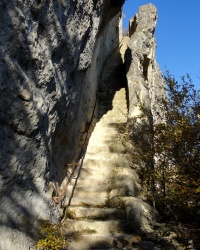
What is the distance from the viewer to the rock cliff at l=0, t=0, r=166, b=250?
3.20m

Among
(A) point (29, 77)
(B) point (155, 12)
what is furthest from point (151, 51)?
(A) point (29, 77)

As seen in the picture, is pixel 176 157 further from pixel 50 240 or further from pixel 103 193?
pixel 50 240

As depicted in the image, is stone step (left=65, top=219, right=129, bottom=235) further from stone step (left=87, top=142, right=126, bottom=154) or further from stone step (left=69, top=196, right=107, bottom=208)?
stone step (left=87, top=142, right=126, bottom=154)

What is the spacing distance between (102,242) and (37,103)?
82.8 inches

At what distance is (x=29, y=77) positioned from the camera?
372cm

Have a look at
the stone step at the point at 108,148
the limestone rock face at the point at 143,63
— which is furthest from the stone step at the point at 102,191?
the limestone rock face at the point at 143,63

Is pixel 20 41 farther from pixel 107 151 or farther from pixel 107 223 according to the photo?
pixel 107 151

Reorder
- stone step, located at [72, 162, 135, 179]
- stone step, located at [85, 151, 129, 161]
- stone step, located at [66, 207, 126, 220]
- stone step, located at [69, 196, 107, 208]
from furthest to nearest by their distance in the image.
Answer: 1. stone step, located at [85, 151, 129, 161]
2. stone step, located at [72, 162, 135, 179]
3. stone step, located at [69, 196, 107, 208]
4. stone step, located at [66, 207, 126, 220]

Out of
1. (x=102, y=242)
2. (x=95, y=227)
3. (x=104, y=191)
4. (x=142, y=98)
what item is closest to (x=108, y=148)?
(x=104, y=191)

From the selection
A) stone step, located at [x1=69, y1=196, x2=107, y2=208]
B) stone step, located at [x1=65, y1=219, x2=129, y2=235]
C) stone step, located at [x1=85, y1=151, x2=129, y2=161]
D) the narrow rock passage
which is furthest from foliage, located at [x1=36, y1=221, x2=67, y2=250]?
stone step, located at [x1=85, y1=151, x2=129, y2=161]

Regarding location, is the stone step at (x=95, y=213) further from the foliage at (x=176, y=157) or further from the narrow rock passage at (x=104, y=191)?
the foliage at (x=176, y=157)

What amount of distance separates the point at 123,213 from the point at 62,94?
2166mm

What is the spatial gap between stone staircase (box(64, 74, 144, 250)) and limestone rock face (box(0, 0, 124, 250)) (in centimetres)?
45

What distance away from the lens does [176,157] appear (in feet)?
15.8
